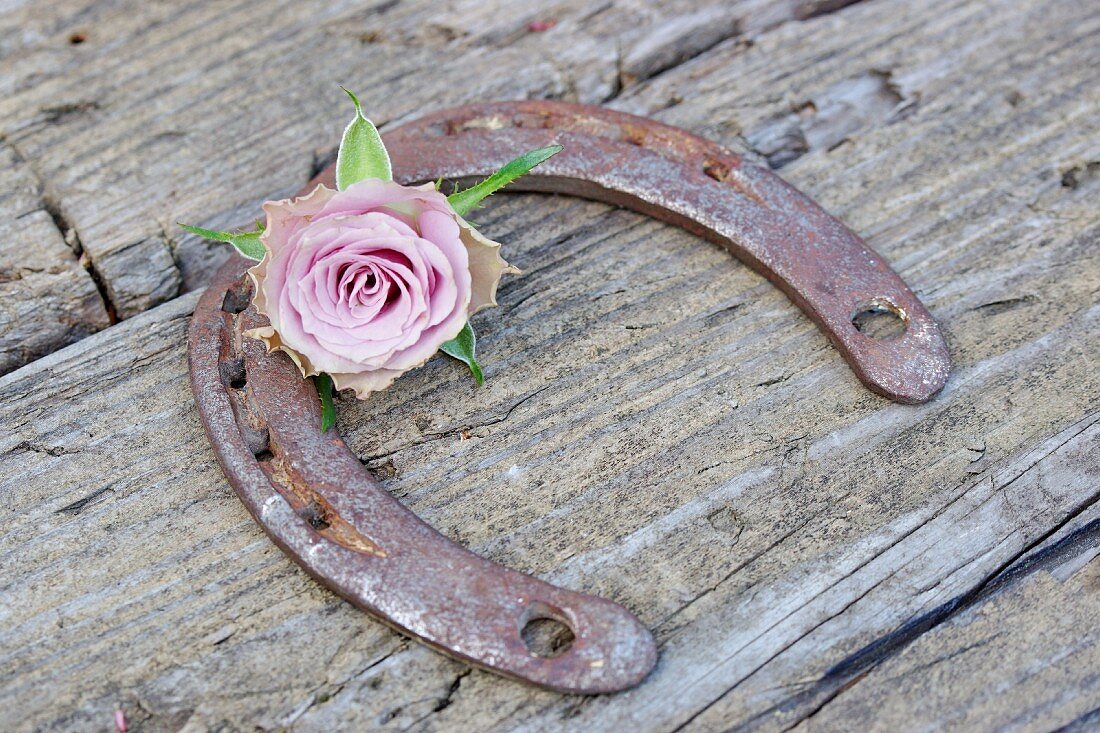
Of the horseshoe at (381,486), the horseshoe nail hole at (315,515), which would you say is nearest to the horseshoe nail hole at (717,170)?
the horseshoe at (381,486)

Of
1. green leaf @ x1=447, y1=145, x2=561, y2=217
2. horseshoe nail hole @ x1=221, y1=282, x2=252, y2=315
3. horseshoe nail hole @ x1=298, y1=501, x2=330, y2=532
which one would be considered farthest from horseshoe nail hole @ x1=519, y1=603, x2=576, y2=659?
horseshoe nail hole @ x1=221, y1=282, x2=252, y2=315

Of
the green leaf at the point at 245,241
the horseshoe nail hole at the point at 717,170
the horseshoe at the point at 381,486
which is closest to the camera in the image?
the horseshoe at the point at 381,486

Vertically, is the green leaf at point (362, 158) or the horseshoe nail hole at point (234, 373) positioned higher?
the green leaf at point (362, 158)

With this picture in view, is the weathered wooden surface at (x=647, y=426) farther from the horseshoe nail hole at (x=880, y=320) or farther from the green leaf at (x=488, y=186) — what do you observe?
the green leaf at (x=488, y=186)

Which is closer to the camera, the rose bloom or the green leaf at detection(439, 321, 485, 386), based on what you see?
the rose bloom

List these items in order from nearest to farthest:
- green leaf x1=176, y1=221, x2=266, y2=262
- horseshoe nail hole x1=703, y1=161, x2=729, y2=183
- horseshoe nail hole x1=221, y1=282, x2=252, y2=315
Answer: green leaf x1=176, y1=221, x2=266, y2=262 → horseshoe nail hole x1=221, y1=282, x2=252, y2=315 → horseshoe nail hole x1=703, y1=161, x2=729, y2=183

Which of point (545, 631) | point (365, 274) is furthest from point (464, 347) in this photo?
point (545, 631)

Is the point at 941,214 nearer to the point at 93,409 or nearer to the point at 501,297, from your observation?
the point at 501,297

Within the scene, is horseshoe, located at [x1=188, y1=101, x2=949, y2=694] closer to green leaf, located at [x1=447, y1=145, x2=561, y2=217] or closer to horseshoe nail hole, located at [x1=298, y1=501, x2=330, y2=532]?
horseshoe nail hole, located at [x1=298, y1=501, x2=330, y2=532]
